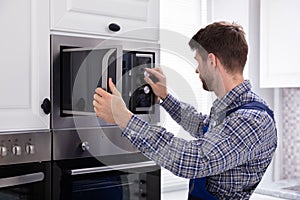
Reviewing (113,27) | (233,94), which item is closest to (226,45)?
(233,94)

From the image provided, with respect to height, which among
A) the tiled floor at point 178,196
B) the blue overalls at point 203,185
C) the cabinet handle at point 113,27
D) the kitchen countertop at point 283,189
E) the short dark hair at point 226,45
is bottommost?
the tiled floor at point 178,196

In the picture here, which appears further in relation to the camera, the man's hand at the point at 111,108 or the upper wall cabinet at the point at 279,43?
the upper wall cabinet at the point at 279,43

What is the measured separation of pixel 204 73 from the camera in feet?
4.97

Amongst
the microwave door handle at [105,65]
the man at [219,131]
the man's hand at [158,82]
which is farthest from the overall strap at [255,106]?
the microwave door handle at [105,65]

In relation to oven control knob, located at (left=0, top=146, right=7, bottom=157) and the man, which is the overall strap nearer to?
the man

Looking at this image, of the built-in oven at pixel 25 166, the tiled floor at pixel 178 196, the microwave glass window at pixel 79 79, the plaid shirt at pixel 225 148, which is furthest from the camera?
the tiled floor at pixel 178 196

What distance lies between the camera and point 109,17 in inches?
64.2

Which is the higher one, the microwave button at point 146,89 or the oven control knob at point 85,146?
the microwave button at point 146,89

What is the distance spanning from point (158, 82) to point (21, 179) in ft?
2.05

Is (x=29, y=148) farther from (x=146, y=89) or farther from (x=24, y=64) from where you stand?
(x=146, y=89)

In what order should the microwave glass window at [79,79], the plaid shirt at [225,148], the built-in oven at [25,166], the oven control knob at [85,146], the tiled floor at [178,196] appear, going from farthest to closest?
the tiled floor at [178,196] < the oven control knob at [85,146] < the microwave glass window at [79,79] < the built-in oven at [25,166] < the plaid shirt at [225,148]

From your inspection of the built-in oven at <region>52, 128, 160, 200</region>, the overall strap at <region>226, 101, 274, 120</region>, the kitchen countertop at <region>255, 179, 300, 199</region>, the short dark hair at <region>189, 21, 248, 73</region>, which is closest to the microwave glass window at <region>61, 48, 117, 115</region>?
the built-in oven at <region>52, 128, 160, 200</region>

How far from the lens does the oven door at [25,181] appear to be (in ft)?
4.40

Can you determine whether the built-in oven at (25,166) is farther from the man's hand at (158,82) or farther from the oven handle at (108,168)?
the man's hand at (158,82)
